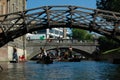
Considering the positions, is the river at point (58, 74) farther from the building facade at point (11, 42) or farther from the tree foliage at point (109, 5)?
the building facade at point (11, 42)

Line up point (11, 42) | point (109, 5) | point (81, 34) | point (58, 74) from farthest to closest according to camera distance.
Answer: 1. point (81, 34)
2. point (11, 42)
3. point (109, 5)
4. point (58, 74)

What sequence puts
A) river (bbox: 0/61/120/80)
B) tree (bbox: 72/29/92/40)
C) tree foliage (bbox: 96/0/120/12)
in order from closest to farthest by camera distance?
river (bbox: 0/61/120/80)
tree foliage (bbox: 96/0/120/12)
tree (bbox: 72/29/92/40)

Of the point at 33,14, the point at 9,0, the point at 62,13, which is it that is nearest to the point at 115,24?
the point at 62,13

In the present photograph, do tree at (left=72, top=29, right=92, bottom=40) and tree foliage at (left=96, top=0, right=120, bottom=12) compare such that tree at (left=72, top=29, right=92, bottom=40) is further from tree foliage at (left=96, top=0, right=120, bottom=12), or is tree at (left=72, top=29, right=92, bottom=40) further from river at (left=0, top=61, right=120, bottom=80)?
river at (left=0, top=61, right=120, bottom=80)

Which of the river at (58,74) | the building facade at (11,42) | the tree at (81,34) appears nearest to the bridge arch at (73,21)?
the river at (58,74)

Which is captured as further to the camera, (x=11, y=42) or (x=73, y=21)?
(x=11, y=42)

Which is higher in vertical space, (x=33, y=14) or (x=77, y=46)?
(x=33, y=14)

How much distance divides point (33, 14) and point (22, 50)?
201ft

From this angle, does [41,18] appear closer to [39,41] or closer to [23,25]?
[23,25]

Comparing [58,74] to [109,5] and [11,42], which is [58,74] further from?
[11,42]

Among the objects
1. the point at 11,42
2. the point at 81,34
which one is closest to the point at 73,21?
the point at 11,42

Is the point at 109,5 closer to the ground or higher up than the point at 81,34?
higher up

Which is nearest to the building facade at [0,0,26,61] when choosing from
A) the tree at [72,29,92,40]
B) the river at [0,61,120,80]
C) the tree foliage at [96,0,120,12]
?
the tree foliage at [96,0,120,12]

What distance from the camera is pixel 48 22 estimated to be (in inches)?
1329
